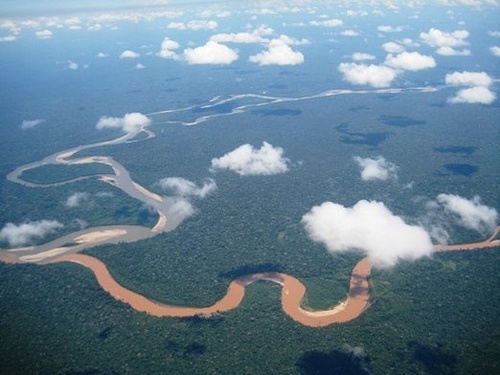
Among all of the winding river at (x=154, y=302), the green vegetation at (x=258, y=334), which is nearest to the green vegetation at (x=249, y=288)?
the green vegetation at (x=258, y=334)

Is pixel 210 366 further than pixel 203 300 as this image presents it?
No

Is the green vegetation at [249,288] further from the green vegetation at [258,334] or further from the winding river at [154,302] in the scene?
the winding river at [154,302]

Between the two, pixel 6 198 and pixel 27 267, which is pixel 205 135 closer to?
pixel 6 198

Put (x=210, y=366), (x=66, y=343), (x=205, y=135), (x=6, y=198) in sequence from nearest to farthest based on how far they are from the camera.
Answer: (x=210, y=366), (x=66, y=343), (x=6, y=198), (x=205, y=135)

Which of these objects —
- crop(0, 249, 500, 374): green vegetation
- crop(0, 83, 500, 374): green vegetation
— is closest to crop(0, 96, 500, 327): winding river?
crop(0, 83, 500, 374): green vegetation

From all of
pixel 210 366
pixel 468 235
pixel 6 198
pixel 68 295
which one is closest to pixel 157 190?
pixel 6 198

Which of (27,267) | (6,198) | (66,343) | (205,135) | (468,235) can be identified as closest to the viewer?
(66,343)

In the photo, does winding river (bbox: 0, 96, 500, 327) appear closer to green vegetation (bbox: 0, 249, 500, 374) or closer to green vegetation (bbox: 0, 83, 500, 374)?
green vegetation (bbox: 0, 83, 500, 374)

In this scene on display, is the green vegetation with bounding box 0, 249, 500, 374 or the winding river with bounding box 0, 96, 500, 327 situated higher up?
the green vegetation with bounding box 0, 249, 500, 374
